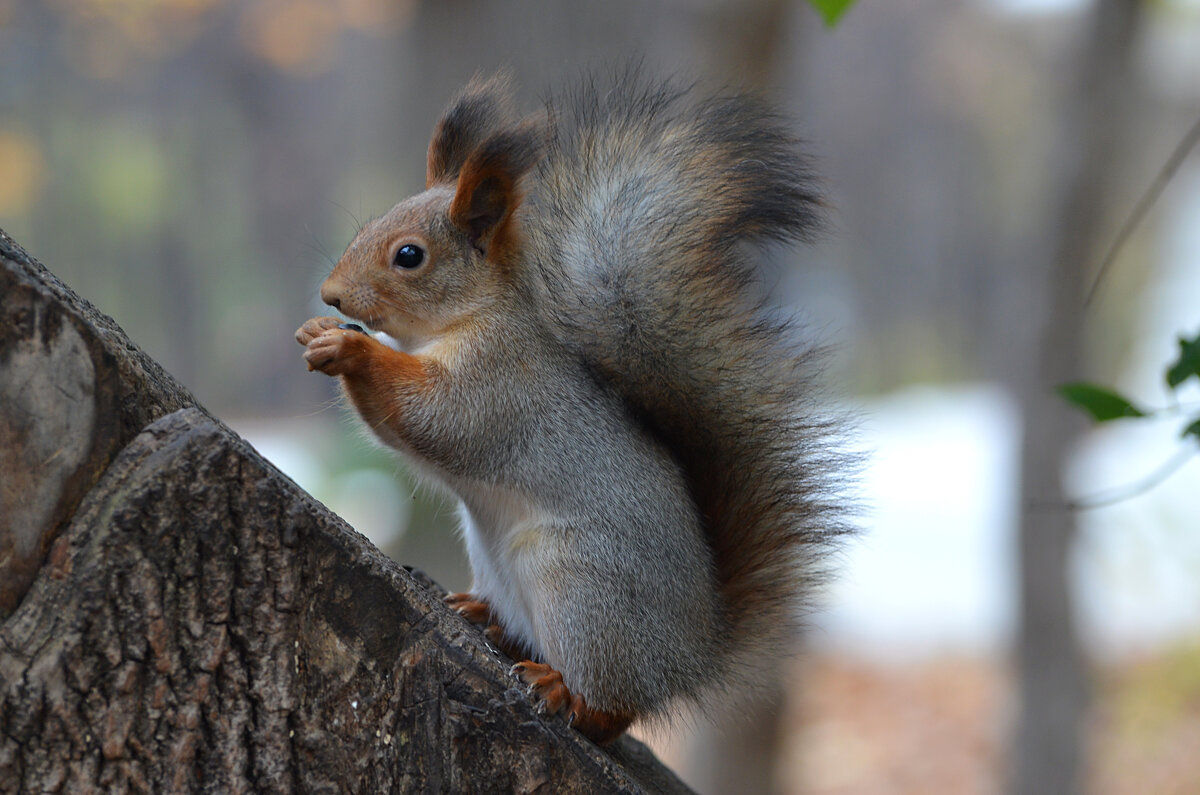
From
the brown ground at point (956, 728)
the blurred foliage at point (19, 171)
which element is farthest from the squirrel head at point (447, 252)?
the blurred foliage at point (19, 171)

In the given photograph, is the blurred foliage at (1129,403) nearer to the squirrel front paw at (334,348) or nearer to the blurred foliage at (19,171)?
the squirrel front paw at (334,348)

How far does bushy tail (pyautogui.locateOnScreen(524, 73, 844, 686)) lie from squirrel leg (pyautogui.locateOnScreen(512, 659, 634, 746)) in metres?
0.19

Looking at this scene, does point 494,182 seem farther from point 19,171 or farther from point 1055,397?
point 19,171

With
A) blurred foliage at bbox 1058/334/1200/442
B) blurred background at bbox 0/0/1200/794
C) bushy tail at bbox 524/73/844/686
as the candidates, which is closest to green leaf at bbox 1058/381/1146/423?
blurred foliage at bbox 1058/334/1200/442

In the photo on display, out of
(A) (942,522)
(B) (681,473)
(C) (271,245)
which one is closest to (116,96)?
(C) (271,245)

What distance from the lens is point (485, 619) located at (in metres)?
1.65

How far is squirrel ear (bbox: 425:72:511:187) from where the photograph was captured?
1.68 metres

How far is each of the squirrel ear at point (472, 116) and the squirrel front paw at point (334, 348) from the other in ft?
1.27

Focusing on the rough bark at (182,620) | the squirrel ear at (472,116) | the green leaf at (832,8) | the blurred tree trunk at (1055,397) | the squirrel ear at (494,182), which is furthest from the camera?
the blurred tree trunk at (1055,397)

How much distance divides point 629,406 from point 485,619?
40 centimetres

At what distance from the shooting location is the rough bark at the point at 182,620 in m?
Result: 0.92

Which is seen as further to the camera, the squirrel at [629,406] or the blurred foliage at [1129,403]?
the squirrel at [629,406]

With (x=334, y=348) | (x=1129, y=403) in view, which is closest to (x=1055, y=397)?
(x=1129, y=403)

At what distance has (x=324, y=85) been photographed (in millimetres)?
8453
